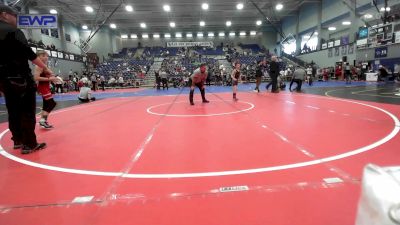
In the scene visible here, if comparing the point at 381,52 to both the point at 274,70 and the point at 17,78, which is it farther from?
the point at 17,78

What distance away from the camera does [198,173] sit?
309 cm

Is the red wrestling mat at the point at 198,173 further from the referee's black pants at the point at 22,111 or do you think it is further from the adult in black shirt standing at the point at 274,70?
the adult in black shirt standing at the point at 274,70

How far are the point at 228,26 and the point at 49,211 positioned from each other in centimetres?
4418

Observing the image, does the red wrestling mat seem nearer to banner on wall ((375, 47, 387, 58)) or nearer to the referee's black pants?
the referee's black pants

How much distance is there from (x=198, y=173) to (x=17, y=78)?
3.04 meters

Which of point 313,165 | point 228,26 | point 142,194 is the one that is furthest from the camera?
point 228,26

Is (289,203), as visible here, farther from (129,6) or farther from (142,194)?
(129,6)

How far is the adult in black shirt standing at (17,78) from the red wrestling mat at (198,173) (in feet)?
1.43

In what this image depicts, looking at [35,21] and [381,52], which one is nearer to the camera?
[35,21]

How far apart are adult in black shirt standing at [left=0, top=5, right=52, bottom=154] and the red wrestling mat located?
44cm

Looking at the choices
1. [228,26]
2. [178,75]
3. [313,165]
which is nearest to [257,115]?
[313,165]

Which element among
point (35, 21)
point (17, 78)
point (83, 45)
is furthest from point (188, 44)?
point (17, 78)

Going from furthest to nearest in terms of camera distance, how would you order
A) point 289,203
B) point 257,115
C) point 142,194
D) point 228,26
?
point 228,26 → point 257,115 → point 142,194 → point 289,203

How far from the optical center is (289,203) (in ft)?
7.64
